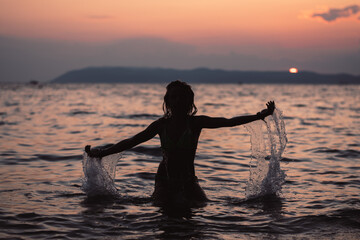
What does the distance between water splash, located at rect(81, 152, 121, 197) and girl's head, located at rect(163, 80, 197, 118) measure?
5.22 ft

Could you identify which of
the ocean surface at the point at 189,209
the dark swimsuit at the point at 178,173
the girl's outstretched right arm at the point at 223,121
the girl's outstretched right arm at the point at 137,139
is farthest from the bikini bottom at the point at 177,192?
the girl's outstretched right arm at the point at 223,121

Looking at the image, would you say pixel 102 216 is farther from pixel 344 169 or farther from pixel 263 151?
pixel 344 169

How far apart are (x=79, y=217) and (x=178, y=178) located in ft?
5.25

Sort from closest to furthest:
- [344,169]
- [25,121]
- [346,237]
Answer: [346,237]
[344,169]
[25,121]

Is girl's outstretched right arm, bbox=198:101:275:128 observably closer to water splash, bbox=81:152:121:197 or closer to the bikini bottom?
the bikini bottom

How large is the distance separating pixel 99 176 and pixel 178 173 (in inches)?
58.5

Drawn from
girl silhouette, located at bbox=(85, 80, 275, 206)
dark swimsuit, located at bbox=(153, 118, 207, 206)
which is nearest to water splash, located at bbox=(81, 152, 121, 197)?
girl silhouette, located at bbox=(85, 80, 275, 206)

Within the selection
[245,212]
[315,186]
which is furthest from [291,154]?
[245,212]

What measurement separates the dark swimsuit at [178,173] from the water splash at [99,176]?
37.6 inches

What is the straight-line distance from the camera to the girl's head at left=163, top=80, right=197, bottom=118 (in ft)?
20.3

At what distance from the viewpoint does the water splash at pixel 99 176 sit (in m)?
7.12

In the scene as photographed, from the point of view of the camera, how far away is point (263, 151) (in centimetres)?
759

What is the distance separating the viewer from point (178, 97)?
6211mm

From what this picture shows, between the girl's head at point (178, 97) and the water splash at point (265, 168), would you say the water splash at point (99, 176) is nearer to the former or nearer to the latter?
the girl's head at point (178, 97)
